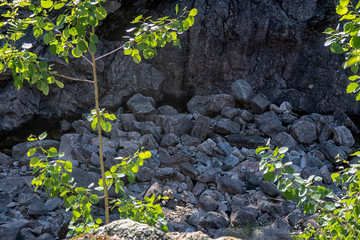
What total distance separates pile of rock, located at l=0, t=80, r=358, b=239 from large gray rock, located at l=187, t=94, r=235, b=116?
0.07ft

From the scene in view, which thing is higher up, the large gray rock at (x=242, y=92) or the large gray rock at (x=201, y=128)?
the large gray rock at (x=242, y=92)

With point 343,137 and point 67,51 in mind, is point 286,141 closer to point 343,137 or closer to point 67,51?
point 343,137

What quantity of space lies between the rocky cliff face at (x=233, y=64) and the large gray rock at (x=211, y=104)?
2.14 ft

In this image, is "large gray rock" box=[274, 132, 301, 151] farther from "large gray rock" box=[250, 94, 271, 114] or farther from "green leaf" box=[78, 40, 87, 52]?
"green leaf" box=[78, 40, 87, 52]

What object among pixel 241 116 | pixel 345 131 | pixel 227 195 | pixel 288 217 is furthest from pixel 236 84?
pixel 288 217

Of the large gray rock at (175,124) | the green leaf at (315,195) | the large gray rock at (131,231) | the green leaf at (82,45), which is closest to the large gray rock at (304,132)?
the large gray rock at (175,124)

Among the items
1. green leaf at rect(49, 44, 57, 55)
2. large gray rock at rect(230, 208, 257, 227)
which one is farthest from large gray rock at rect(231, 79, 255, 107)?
green leaf at rect(49, 44, 57, 55)

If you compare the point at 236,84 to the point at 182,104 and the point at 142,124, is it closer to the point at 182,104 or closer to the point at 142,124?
the point at 182,104

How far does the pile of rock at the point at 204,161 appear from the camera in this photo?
16.8ft

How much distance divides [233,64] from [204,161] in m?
3.29

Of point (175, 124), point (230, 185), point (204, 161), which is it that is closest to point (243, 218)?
point (230, 185)

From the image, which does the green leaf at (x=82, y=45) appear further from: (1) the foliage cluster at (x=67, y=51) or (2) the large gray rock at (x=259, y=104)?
(2) the large gray rock at (x=259, y=104)

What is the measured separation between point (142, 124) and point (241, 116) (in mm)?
2098

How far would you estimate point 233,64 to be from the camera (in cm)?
930
